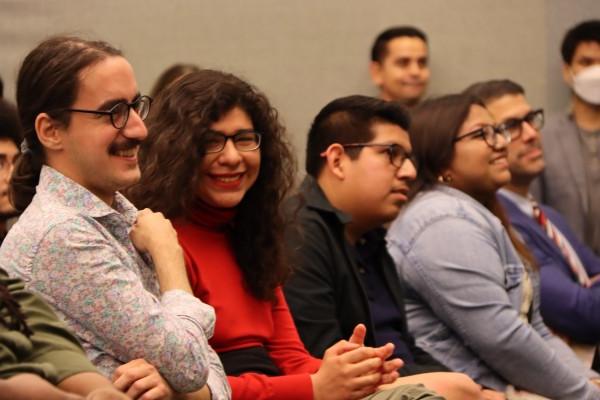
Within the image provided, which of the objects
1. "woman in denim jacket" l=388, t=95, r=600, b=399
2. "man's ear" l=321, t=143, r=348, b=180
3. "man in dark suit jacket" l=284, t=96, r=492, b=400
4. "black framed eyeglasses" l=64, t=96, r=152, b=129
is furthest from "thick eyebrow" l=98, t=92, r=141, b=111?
"woman in denim jacket" l=388, t=95, r=600, b=399

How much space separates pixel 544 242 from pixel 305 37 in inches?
57.7

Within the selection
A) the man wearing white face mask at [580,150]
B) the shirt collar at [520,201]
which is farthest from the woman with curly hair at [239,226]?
the man wearing white face mask at [580,150]

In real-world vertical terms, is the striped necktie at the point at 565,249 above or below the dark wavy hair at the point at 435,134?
below

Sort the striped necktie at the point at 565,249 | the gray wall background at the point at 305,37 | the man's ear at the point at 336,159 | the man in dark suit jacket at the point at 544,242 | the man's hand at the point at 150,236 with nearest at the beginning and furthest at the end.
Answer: the man's hand at the point at 150,236, the man's ear at the point at 336,159, the man in dark suit jacket at the point at 544,242, the striped necktie at the point at 565,249, the gray wall background at the point at 305,37

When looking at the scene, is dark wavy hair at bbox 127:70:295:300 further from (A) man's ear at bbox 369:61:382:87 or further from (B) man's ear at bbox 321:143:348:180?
(A) man's ear at bbox 369:61:382:87

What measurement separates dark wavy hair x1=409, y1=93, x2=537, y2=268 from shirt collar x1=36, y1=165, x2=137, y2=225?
150cm

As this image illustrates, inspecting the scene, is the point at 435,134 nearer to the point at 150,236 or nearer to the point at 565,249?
the point at 565,249

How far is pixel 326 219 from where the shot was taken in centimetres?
275

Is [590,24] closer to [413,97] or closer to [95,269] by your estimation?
[413,97]

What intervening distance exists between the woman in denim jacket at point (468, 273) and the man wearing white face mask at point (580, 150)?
147 cm

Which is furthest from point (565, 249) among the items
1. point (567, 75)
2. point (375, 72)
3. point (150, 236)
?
point (150, 236)

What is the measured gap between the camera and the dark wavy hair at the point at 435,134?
10.7 feet

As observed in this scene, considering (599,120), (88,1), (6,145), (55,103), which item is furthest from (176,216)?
(599,120)

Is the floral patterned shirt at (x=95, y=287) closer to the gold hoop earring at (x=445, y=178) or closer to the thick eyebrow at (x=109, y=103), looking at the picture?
the thick eyebrow at (x=109, y=103)
